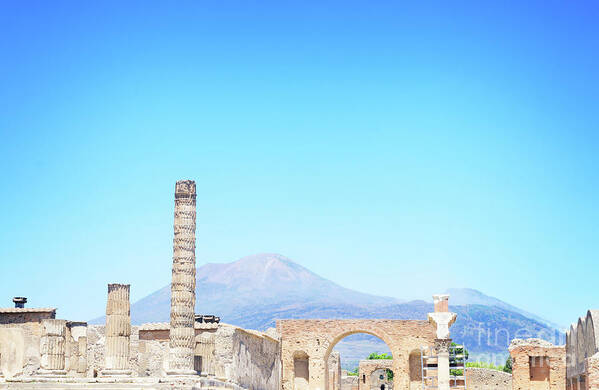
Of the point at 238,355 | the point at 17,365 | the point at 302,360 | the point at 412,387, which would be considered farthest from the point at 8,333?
the point at 412,387

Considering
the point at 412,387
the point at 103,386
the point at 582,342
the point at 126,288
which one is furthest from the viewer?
the point at 412,387

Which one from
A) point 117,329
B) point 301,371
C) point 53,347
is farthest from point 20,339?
point 301,371

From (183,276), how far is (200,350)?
4453 mm

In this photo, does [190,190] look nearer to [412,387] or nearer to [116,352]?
[116,352]

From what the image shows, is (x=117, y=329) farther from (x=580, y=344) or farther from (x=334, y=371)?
(x=334, y=371)

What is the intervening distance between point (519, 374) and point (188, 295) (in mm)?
14854

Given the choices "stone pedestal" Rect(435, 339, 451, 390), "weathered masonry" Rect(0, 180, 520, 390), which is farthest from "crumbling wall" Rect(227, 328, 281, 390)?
"stone pedestal" Rect(435, 339, 451, 390)

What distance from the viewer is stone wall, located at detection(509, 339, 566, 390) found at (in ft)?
117

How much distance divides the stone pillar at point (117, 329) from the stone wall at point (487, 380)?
24.4 metres

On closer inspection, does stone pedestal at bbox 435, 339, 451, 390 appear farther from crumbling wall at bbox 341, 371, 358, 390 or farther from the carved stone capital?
crumbling wall at bbox 341, 371, 358, 390

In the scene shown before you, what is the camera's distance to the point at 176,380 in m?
25.7

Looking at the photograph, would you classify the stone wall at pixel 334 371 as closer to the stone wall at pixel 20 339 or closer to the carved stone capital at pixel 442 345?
the carved stone capital at pixel 442 345

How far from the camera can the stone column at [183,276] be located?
27.9 m

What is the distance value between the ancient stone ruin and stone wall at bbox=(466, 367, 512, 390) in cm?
34
